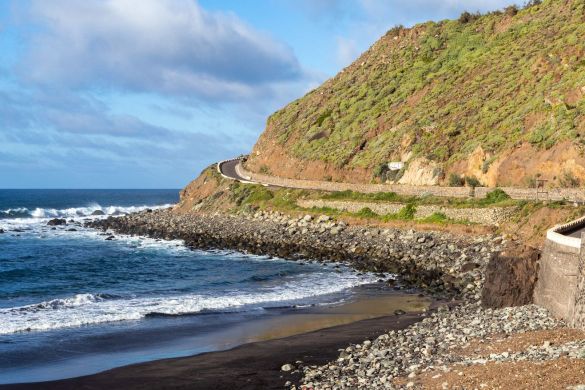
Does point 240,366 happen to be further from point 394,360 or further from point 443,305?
point 443,305

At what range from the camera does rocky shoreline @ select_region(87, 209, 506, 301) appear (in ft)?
108

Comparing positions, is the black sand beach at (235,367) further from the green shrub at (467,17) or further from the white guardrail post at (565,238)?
the green shrub at (467,17)

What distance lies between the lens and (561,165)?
144ft

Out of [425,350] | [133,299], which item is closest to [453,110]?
[133,299]

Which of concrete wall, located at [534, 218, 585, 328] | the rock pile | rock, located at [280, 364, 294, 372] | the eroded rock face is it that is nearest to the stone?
rock, located at [280, 364, 294, 372]

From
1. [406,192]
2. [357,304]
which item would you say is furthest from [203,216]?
[357,304]

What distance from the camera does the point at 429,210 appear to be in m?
46.8

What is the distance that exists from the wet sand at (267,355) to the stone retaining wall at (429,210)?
16.0 meters

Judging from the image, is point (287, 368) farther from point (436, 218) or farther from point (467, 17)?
point (467, 17)

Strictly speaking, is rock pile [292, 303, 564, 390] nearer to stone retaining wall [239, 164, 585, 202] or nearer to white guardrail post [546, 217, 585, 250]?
white guardrail post [546, 217, 585, 250]

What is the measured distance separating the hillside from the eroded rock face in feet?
71.0

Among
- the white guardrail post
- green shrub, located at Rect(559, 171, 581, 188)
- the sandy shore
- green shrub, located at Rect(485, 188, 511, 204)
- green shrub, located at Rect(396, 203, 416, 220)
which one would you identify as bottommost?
the sandy shore

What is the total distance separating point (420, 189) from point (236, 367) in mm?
36443

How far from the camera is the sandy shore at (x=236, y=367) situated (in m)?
17.3
